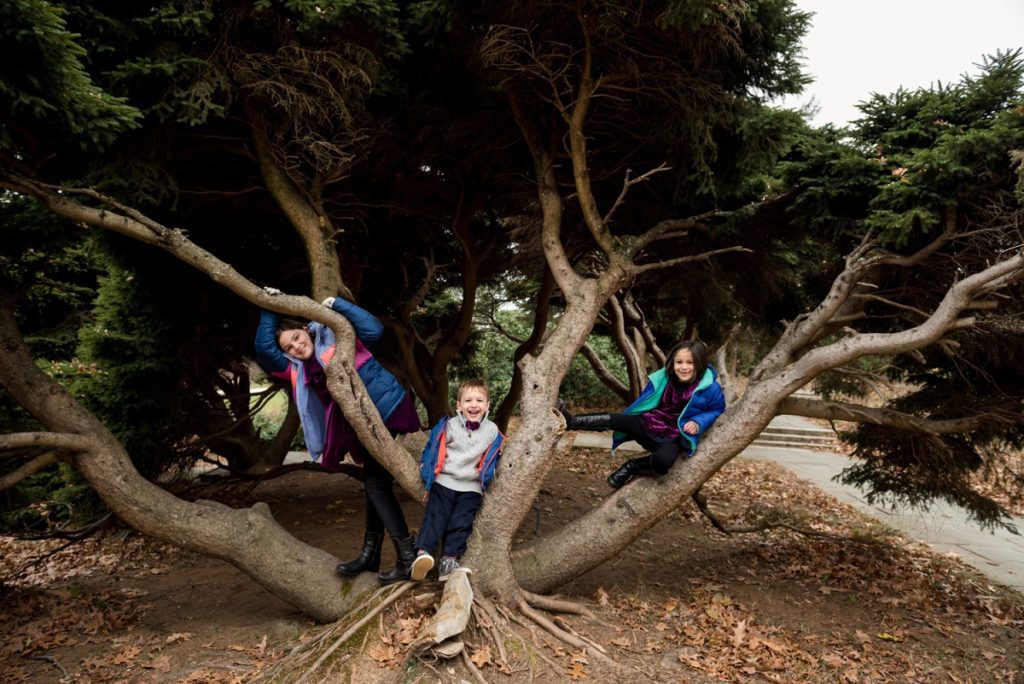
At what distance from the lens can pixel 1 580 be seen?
16.7ft

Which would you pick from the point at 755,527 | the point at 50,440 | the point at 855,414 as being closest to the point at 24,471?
the point at 50,440

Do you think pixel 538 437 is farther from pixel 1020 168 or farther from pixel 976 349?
pixel 976 349

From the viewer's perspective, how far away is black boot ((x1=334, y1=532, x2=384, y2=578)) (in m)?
4.40

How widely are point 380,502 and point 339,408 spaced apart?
76 cm

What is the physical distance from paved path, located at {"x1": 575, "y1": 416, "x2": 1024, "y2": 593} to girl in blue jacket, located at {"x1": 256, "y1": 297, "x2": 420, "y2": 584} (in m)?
5.78

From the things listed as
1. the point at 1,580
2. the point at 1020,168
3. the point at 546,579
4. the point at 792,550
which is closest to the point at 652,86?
the point at 1020,168

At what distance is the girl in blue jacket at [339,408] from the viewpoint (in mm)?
4137

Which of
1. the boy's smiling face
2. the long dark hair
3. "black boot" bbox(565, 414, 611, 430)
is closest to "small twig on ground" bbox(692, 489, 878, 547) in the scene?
"black boot" bbox(565, 414, 611, 430)

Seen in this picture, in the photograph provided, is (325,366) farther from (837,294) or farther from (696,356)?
(837,294)

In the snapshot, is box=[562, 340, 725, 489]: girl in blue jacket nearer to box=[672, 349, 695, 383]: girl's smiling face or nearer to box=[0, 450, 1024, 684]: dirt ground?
box=[672, 349, 695, 383]: girl's smiling face

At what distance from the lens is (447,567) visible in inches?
162

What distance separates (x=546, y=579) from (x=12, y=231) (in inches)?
213

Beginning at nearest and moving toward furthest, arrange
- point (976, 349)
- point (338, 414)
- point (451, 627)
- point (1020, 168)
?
point (451, 627) → point (1020, 168) → point (338, 414) → point (976, 349)

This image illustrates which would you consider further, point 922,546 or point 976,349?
point 922,546
